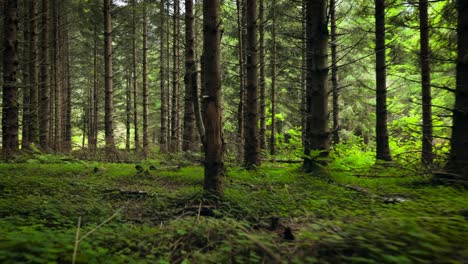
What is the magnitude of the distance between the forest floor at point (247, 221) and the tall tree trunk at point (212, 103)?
0.31m

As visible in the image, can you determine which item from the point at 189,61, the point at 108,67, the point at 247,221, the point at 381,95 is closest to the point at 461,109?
the point at 247,221

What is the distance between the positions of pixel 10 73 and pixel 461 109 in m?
11.1

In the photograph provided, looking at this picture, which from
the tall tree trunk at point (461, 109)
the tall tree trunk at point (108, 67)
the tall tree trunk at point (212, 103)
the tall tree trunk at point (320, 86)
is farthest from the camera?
the tall tree trunk at point (108, 67)

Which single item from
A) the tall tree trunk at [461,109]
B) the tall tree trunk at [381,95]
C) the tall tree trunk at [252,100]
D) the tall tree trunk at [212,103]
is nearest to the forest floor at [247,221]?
the tall tree trunk at [212,103]

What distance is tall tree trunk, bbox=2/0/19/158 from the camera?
865cm

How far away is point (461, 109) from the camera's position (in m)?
4.63

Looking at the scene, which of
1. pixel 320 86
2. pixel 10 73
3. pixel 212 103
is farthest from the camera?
pixel 10 73

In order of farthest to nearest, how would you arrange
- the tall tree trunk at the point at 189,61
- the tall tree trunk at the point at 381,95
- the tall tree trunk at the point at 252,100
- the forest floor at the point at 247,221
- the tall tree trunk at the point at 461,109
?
the tall tree trunk at the point at 189,61 → the tall tree trunk at the point at 381,95 → the tall tree trunk at the point at 252,100 → the tall tree trunk at the point at 461,109 → the forest floor at the point at 247,221

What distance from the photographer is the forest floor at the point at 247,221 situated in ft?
6.94

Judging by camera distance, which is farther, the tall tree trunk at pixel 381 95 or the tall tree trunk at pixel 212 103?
the tall tree trunk at pixel 381 95

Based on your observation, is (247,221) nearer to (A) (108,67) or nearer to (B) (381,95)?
(B) (381,95)

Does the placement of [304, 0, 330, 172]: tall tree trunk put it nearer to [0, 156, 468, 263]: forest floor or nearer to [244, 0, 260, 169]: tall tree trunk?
[0, 156, 468, 263]: forest floor

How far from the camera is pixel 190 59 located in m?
9.65

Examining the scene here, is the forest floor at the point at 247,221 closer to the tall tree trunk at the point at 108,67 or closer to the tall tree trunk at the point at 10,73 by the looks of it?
the tall tree trunk at the point at 10,73
